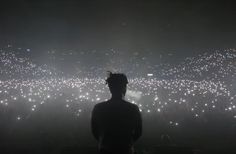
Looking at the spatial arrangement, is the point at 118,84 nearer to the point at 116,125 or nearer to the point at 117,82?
the point at 117,82

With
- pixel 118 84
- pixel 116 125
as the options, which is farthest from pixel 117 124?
pixel 118 84

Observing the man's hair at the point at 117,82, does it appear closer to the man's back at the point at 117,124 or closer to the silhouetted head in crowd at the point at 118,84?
the silhouetted head in crowd at the point at 118,84

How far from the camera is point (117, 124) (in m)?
4.82

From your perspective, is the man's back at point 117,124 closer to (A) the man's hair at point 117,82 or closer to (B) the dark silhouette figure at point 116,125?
(B) the dark silhouette figure at point 116,125

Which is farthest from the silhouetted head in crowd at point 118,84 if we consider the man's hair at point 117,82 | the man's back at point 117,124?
the man's back at point 117,124

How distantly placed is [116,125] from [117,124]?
18 mm

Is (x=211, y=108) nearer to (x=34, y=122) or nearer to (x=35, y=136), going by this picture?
(x=34, y=122)

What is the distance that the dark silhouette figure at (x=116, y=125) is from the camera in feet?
15.6

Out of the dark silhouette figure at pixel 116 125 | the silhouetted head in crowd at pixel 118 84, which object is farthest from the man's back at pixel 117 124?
the silhouetted head in crowd at pixel 118 84

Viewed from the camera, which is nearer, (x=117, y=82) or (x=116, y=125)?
(x=116, y=125)

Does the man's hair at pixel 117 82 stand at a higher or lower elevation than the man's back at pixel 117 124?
higher

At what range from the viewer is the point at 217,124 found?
89.2 feet

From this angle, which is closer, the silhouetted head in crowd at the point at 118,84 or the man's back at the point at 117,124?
the man's back at the point at 117,124

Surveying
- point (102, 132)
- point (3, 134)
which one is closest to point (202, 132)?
point (3, 134)
